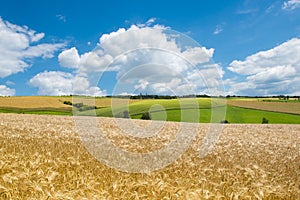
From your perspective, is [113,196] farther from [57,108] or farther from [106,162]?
[57,108]

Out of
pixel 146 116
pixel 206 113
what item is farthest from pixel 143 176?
pixel 206 113

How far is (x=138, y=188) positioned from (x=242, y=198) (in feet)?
5.84

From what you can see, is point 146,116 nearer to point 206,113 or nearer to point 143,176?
point 206,113

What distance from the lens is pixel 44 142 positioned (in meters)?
11.5

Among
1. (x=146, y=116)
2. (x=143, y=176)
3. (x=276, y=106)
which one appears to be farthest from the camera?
(x=276, y=106)

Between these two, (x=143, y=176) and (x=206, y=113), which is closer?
(x=143, y=176)

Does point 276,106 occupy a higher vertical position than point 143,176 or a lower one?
higher

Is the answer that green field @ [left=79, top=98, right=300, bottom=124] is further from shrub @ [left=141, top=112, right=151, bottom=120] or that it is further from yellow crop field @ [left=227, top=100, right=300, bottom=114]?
yellow crop field @ [left=227, top=100, right=300, bottom=114]

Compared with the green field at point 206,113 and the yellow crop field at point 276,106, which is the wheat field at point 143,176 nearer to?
the green field at point 206,113

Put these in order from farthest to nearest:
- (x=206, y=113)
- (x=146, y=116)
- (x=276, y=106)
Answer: (x=276, y=106)
(x=206, y=113)
(x=146, y=116)

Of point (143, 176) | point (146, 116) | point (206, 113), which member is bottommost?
point (143, 176)

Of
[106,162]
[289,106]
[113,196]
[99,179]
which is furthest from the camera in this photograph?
[289,106]

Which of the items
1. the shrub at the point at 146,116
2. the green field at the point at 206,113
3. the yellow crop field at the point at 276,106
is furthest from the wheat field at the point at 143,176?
the yellow crop field at the point at 276,106

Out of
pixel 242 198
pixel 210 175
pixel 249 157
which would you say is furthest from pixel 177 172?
pixel 249 157
